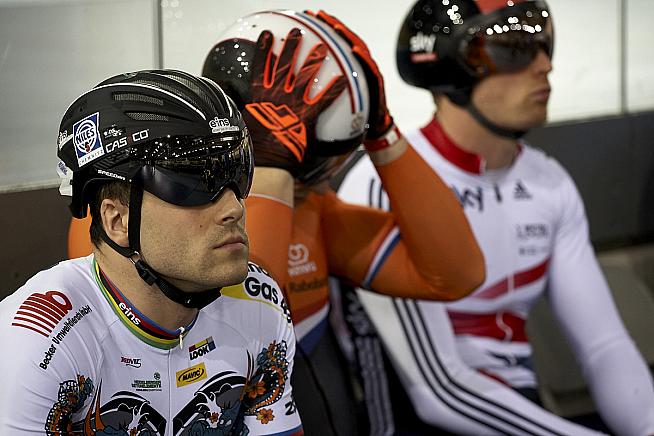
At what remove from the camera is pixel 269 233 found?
173cm

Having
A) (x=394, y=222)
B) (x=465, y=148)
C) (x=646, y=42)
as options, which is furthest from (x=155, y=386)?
(x=646, y=42)

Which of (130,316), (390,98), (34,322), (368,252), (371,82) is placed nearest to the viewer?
(34,322)

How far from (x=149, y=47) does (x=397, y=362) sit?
32.4 inches

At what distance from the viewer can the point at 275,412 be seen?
1.55 metres

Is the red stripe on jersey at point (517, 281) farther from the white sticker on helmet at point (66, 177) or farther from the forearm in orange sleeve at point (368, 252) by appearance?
the white sticker on helmet at point (66, 177)

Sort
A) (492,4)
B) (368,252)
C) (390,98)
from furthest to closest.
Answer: (390,98)
(492,4)
(368,252)

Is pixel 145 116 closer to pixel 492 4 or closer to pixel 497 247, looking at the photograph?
pixel 492 4

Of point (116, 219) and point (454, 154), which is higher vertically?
point (116, 219)

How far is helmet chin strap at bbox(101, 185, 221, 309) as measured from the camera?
4.44ft

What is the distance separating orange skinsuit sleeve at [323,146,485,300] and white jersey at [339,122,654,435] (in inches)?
9.6

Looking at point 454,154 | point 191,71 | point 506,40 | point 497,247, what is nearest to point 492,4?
point 506,40

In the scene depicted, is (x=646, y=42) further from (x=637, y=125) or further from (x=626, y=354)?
(x=626, y=354)

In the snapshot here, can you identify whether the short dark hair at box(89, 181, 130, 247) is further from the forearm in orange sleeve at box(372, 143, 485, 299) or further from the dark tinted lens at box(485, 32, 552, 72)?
the dark tinted lens at box(485, 32, 552, 72)

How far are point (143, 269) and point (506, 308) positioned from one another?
50.8 inches
